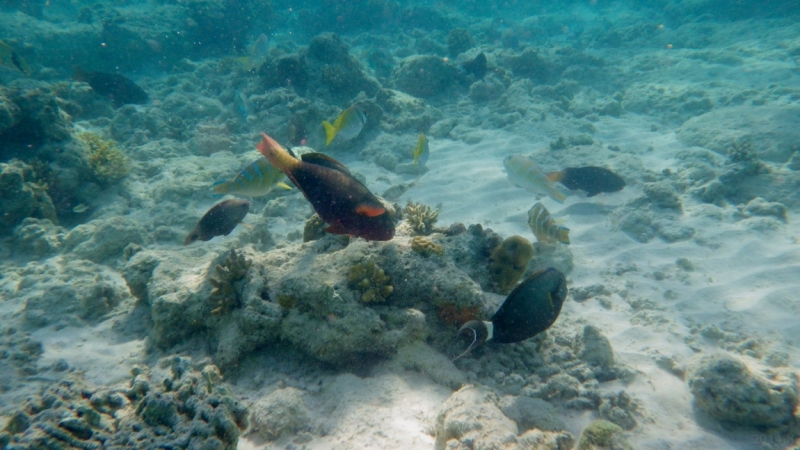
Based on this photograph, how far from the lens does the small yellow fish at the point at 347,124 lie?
5.72 m

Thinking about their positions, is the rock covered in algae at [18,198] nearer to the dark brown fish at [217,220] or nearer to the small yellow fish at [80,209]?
the small yellow fish at [80,209]

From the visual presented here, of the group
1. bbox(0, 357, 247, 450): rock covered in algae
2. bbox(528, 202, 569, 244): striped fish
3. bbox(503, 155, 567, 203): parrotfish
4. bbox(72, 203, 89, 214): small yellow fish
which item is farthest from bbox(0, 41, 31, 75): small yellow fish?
bbox(528, 202, 569, 244): striped fish

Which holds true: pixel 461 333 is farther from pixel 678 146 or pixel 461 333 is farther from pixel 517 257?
pixel 678 146

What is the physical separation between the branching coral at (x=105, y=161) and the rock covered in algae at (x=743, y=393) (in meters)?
9.55

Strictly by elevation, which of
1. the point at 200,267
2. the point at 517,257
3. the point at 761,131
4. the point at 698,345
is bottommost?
the point at 698,345

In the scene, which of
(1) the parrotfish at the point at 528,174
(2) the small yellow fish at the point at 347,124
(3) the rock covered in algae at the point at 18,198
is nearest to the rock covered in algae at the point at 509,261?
(1) the parrotfish at the point at 528,174

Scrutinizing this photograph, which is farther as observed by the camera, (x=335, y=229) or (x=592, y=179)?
(x=592, y=179)

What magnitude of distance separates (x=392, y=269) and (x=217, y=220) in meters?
2.25

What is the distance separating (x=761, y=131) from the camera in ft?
27.2

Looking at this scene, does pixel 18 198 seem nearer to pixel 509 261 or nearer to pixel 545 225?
pixel 509 261

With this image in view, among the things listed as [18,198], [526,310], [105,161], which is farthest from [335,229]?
[105,161]

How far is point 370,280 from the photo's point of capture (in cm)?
332

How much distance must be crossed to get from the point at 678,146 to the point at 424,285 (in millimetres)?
9153

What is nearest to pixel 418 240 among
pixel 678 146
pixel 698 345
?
pixel 698 345
